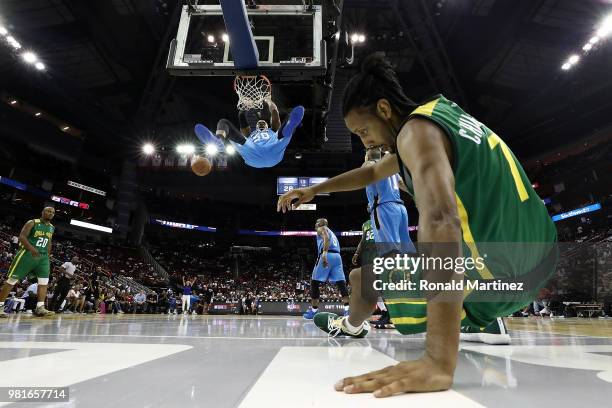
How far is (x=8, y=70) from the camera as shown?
14414 mm

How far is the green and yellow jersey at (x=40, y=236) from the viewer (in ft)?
18.4

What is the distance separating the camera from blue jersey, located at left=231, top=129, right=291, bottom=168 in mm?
5711

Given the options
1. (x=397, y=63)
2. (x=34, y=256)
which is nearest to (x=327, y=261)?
(x=34, y=256)

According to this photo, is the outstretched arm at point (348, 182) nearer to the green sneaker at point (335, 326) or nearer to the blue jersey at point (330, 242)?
the green sneaker at point (335, 326)

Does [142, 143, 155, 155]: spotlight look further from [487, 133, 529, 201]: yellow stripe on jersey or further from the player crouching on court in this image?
[487, 133, 529, 201]: yellow stripe on jersey

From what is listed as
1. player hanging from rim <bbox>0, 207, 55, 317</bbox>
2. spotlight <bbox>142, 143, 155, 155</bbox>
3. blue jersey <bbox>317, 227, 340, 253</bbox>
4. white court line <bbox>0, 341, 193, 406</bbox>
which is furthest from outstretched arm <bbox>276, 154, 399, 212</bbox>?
spotlight <bbox>142, 143, 155, 155</bbox>

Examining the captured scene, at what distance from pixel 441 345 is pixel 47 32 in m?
16.3

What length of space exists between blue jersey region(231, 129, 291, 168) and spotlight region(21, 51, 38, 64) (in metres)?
12.4

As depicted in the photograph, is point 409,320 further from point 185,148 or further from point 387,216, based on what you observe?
point 185,148

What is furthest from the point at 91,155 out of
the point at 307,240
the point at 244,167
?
the point at 307,240

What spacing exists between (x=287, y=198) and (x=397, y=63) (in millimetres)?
16474

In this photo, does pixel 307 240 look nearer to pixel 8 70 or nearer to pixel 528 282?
pixel 8 70

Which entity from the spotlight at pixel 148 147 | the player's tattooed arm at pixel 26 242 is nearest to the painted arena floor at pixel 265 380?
the player's tattooed arm at pixel 26 242

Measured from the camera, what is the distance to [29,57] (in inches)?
522
